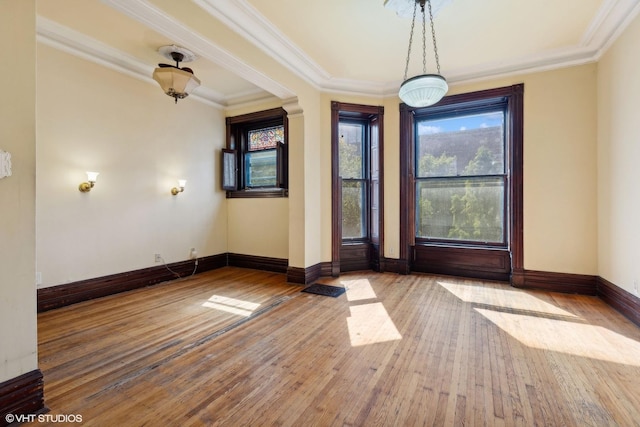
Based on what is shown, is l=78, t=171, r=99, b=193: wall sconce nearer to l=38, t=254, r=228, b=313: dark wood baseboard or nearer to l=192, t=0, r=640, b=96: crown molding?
l=38, t=254, r=228, b=313: dark wood baseboard

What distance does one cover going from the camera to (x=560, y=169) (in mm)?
3637

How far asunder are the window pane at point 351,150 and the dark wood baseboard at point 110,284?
112 inches

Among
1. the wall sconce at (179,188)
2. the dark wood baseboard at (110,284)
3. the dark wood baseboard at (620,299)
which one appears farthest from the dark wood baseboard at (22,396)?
the dark wood baseboard at (620,299)

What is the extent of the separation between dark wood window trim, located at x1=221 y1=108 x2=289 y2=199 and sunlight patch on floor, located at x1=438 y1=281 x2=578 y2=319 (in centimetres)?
293

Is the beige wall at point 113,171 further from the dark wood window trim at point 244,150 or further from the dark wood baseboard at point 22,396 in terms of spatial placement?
the dark wood baseboard at point 22,396

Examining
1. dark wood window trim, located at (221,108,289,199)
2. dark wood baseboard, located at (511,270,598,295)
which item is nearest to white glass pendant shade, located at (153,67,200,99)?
dark wood window trim, located at (221,108,289,199)

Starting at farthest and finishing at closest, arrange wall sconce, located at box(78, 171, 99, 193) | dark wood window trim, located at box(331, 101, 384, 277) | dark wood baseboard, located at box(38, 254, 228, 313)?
1. dark wood window trim, located at box(331, 101, 384, 277)
2. wall sconce, located at box(78, 171, 99, 193)
3. dark wood baseboard, located at box(38, 254, 228, 313)

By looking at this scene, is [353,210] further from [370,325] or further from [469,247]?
[370,325]

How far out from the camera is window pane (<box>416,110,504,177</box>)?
13.9 feet

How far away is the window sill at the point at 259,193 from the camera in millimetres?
4795

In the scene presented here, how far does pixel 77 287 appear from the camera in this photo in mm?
3299

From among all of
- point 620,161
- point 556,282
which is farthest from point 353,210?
point 620,161

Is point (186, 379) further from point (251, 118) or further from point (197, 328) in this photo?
point (251, 118)

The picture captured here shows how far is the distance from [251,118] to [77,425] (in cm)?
445
